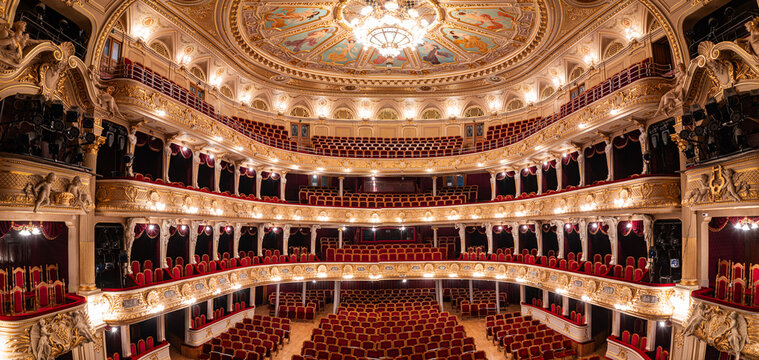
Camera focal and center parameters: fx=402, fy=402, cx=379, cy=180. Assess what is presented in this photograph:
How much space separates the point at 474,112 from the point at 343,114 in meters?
6.96

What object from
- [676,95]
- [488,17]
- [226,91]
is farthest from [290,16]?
[676,95]

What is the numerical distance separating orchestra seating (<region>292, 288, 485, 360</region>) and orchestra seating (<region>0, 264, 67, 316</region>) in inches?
217

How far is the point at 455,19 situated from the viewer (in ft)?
44.8

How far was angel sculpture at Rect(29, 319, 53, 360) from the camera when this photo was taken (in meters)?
6.90

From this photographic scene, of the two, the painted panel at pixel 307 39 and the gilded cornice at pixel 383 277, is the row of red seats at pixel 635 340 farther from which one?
the painted panel at pixel 307 39

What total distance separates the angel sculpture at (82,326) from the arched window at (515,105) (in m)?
18.4

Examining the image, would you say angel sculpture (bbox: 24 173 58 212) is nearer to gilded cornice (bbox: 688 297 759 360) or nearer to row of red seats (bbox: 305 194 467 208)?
row of red seats (bbox: 305 194 467 208)

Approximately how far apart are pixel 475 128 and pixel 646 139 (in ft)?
34.1

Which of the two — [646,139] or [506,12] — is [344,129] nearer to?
[506,12]

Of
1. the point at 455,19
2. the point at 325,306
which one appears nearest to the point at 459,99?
the point at 455,19

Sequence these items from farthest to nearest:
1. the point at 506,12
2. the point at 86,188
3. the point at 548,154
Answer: the point at 548,154
the point at 506,12
the point at 86,188

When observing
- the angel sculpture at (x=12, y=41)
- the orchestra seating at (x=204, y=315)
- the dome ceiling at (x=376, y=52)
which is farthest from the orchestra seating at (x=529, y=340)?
the angel sculpture at (x=12, y=41)

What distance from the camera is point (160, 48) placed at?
13711 millimetres

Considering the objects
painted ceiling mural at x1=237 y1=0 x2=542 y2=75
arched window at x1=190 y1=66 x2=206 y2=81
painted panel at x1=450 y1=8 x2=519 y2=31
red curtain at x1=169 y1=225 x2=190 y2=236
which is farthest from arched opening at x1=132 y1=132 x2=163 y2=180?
painted panel at x1=450 y1=8 x2=519 y2=31
